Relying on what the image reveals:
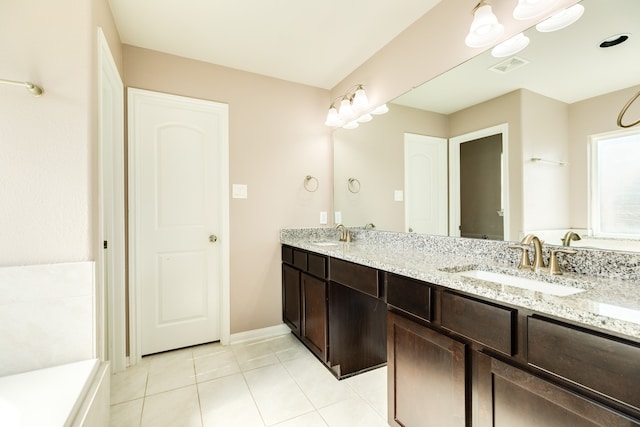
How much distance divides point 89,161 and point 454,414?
1869 millimetres

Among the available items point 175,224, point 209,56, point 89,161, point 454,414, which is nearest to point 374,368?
point 454,414

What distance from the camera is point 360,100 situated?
93.2 inches

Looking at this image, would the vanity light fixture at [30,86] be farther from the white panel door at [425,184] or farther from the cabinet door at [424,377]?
the white panel door at [425,184]

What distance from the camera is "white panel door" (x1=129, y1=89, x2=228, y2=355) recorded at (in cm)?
222

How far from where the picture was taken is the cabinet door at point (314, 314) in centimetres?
194

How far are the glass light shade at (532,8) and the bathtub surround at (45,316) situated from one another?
7.34 ft

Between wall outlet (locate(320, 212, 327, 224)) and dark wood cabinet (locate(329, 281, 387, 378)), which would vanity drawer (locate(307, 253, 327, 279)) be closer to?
dark wood cabinet (locate(329, 281, 387, 378))

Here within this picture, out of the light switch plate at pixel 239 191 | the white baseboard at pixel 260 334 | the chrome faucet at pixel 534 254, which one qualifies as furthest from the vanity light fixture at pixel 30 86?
the chrome faucet at pixel 534 254

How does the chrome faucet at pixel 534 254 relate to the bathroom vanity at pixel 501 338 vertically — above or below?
above

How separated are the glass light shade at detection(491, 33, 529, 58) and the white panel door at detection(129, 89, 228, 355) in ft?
6.51

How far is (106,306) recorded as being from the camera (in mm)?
1998

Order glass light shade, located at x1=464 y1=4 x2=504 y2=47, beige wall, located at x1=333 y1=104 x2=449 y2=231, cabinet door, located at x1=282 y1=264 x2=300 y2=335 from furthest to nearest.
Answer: cabinet door, located at x1=282 y1=264 x2=300 y2=335
beige wall, located at x1=333 y1=104 x2=449 y2=231
glass light shade, located at x1=464 y1=4 x2=504 y2=47

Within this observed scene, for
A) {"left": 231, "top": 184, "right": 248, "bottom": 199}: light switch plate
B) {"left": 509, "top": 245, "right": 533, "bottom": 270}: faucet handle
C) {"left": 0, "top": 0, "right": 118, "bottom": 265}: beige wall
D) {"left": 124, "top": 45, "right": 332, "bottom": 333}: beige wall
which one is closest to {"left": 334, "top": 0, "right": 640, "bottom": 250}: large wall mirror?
{"left": 509, "top": 245, "right": 533, "bottom": 270}: faucet handle

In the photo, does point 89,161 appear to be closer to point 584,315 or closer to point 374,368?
point 584,315
